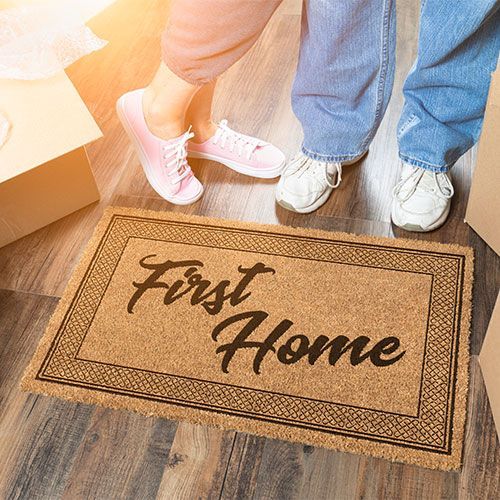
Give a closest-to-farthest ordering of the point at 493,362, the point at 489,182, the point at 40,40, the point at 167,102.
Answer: the point at 493,362, the point at 489,182, the point at 167,102, the point at 40,40

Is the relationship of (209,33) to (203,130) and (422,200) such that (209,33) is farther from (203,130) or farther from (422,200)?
(422,200)

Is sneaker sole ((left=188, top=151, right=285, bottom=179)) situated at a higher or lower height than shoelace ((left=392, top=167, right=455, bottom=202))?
higher

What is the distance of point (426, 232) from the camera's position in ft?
4.21

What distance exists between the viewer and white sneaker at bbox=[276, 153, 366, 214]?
1326 millimetres

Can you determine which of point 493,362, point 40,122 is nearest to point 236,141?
point 40,122

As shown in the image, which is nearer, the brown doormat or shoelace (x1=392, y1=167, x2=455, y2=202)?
the brown doormat

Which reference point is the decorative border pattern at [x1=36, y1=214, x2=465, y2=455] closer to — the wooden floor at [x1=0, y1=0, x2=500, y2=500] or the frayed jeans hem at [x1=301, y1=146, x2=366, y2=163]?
the wooden floor at [x1=0, y1=0, x2=500, y2=500]

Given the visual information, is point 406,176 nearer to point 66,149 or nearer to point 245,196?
point 245,196

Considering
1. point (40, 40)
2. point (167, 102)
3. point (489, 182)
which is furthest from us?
point (40, 40)

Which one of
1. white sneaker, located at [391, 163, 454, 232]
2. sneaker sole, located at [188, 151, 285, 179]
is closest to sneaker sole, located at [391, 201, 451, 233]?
white sneaker, located at [391, 163, 454, 232]

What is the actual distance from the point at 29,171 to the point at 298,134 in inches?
23.5

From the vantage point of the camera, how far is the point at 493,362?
1006mm

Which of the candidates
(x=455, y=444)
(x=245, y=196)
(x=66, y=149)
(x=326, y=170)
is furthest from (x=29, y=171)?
(x=455, y=444)

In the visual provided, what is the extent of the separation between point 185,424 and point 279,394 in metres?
0.16
